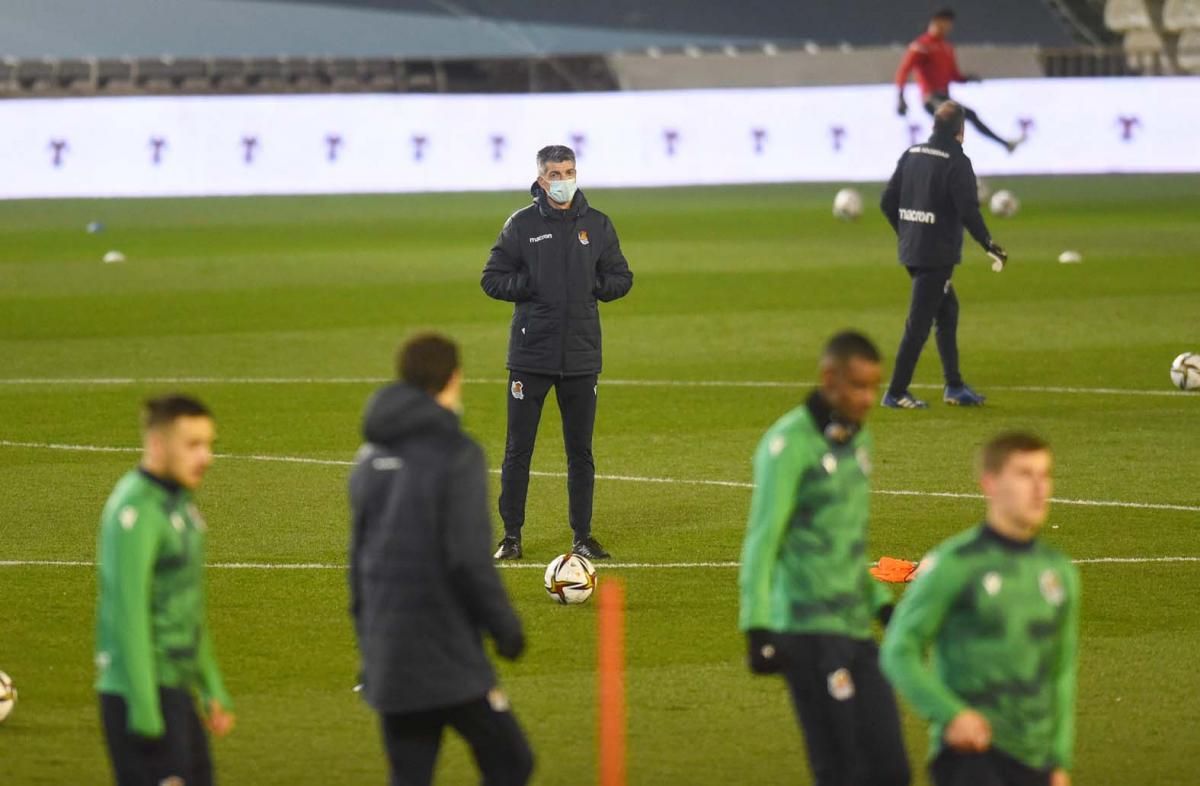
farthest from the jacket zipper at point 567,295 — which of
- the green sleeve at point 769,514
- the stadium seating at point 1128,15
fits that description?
the stadium seating at point 1128,15

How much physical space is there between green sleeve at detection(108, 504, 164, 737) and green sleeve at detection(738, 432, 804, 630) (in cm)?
180

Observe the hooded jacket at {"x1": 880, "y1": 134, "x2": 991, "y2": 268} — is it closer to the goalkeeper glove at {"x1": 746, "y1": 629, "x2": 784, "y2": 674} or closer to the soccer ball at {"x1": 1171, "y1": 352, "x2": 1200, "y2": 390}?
the soccer ball at {"x1": 1171, "y1": 352, "x2": 1200, "y2": 390}

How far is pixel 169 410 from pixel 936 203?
1191 cm

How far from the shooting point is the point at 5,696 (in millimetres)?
8695

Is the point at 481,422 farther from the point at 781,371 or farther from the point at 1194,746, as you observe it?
the point at 1194,746

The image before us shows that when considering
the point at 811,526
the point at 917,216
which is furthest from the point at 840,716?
the point at 917,216

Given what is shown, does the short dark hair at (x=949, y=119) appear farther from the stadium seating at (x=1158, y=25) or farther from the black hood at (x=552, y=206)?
the stadium seating at (x=1158, y=25)

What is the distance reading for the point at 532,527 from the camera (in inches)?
514

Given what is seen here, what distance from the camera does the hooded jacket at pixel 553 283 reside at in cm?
1180

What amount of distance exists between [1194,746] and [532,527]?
5325 mm

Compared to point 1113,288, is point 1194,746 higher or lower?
lower

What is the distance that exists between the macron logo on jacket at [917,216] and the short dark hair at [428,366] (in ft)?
37.5

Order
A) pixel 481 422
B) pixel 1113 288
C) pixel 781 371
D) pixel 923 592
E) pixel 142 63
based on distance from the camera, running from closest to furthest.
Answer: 1. pixel 923 592
2. pixel 481 422
3. pixel 781 371
4. pixel 1113 288
5. pixel 142 63

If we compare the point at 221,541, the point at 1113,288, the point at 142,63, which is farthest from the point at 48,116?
the point at 221,541
